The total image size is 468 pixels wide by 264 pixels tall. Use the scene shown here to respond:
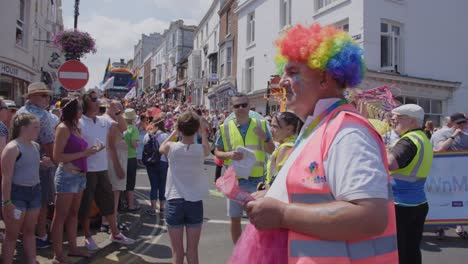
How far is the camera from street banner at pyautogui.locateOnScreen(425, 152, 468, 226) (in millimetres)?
7152

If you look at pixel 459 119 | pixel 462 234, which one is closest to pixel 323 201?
pixel 462 234

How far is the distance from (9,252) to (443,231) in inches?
262

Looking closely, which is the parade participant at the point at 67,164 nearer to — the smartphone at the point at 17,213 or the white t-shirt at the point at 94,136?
the white t-shirt at the point at 94,136

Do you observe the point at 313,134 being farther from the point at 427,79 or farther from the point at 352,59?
the point at 427,79

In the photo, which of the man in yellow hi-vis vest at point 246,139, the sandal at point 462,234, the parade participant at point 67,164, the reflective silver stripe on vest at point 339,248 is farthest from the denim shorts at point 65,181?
the sandal at point 462,234

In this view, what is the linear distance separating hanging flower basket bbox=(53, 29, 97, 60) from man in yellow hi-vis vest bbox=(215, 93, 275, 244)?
959 centimetres

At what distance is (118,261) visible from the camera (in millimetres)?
5352

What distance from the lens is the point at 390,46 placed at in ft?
62.7

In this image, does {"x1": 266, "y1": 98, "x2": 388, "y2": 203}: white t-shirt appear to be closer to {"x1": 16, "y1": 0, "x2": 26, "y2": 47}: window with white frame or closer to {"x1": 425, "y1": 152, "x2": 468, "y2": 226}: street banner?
{"x1": 425, "y1": 152, "x2": 468, "y2": 226}: street banner

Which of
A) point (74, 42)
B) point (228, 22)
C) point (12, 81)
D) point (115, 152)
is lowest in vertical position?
point (115, 152)

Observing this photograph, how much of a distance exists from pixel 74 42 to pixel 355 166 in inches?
510

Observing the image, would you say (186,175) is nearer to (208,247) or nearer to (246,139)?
(246,139)

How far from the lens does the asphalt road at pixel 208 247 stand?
5559mm

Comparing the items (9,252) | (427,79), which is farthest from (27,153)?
(427,79)
